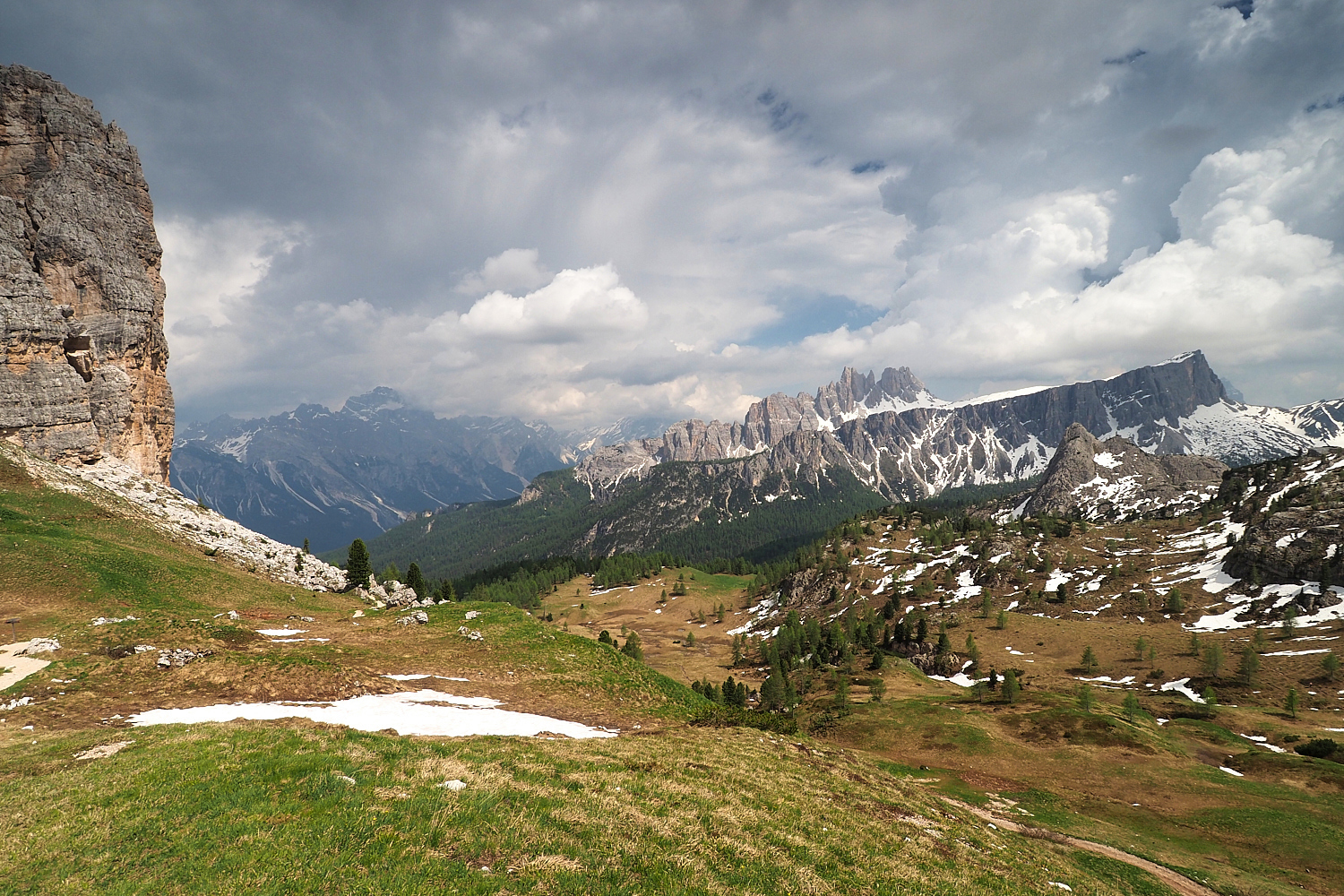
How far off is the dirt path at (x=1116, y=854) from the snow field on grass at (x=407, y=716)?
26.2 metres

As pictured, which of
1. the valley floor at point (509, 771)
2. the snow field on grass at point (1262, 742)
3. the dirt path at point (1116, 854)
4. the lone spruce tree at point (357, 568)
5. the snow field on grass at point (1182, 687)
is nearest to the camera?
the valley floor at point (509, 771)

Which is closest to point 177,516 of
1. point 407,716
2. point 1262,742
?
point 407,716

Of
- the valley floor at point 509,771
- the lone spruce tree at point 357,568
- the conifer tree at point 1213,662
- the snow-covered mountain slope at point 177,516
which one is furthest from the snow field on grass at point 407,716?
the conifer tree at point 1213,662

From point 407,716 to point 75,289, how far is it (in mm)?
106563

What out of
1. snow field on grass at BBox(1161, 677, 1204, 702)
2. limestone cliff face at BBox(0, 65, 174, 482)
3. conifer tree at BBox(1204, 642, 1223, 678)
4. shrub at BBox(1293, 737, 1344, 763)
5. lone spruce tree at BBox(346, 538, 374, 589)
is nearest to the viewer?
shrub at BBox(1293, 737, 1344, 763)

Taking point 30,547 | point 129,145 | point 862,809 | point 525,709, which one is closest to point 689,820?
point 862,809

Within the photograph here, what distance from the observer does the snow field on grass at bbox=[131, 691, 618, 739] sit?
25359mm

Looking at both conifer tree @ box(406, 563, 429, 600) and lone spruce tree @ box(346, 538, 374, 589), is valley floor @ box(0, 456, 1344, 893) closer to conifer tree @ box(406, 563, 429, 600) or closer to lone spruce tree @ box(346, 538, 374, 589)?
lone spruce tree @ box(346, 538, 374, 589)

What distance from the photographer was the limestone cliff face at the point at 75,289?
7375 centimetres

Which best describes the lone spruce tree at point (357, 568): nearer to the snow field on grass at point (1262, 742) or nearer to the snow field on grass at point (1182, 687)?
the snow field on grass at point (1262, 742)

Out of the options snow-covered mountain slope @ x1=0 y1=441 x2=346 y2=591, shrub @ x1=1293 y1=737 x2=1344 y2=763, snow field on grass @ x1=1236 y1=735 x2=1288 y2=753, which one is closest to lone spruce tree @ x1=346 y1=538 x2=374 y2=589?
snow-covered mountain slope @ x1=0 y1=441 x2=346 y2=591

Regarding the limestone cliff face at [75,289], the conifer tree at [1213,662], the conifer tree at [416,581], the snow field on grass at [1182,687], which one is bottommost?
the snow field on grass at [1182,687]

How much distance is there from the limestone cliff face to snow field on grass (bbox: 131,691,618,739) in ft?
261

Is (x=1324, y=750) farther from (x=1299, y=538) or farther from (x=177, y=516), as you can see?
(x=177, y=516)
